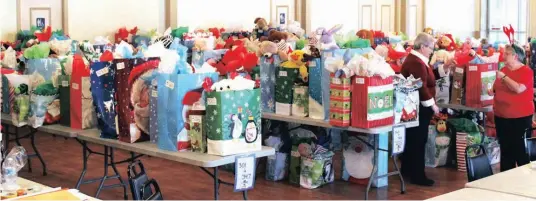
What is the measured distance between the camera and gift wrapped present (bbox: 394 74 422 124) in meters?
5.64

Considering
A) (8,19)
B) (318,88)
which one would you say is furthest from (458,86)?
(8,19)

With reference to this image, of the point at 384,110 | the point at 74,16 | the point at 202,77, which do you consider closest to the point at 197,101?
the point at 202,77

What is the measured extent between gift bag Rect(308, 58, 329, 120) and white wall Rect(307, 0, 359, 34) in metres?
8.92

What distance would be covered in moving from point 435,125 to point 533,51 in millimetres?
1820

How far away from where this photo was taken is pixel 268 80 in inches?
241

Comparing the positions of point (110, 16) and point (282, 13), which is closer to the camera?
point (110, 16)

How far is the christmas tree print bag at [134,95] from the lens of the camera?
4703 millimetres

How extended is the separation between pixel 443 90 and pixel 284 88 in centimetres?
196

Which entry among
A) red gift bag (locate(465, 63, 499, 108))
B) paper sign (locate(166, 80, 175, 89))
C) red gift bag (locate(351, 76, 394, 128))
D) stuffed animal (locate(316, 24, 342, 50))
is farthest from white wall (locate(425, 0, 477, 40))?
paper sign (locate(166, 80, 175, 89))

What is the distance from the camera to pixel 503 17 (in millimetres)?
18469

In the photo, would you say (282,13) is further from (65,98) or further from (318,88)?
(65,98)

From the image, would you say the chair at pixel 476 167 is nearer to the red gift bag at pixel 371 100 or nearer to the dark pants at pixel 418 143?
the red gift bag at pixel 371 100

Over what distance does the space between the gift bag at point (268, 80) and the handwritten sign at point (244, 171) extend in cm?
183

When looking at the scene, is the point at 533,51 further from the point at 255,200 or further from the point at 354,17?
the point at 354,17
